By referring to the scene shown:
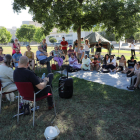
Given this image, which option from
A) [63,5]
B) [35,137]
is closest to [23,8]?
[63,5]

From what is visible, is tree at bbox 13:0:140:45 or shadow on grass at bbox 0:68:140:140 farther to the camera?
tree at bbox 13:0:140:45

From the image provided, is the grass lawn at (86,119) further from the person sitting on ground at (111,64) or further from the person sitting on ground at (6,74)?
the person sitting on ground at (111,64)

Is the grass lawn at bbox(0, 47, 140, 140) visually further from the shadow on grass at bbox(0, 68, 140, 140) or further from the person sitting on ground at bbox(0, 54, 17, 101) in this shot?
the person sitting on ground at bbox(0, 54, 17, 101)

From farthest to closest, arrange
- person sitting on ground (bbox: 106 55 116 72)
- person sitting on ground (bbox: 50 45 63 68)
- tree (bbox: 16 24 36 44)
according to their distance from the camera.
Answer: tree (bbox: 16 24 36 44) < person sitting on ground (bbox: 50 45 63 68) < person sitting on ground (bbox: 106 55 116 72)

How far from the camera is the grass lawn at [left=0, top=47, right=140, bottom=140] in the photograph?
9.45 feet

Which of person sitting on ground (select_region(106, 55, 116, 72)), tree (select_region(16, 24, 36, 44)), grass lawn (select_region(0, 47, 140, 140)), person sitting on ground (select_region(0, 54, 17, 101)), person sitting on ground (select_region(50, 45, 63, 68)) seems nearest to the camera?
grass lawn (select_region(0, 47, 140, 140))

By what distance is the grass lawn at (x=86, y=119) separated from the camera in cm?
288

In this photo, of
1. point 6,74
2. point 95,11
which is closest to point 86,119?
point 6,74

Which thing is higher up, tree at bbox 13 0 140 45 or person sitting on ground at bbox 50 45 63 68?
tree at bbox 13 0 140 45

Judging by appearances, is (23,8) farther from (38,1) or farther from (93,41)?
(93,41)

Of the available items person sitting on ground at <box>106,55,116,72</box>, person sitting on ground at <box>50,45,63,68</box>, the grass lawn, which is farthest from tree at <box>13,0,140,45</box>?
the grass lawn

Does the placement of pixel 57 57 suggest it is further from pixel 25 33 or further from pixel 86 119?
pixel 25 33

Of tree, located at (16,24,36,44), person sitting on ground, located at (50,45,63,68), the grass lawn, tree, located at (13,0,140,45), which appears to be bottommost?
the grass lawn

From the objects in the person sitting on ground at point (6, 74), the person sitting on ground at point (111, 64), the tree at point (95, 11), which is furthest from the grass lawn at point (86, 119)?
the tree at point (95, 11)
